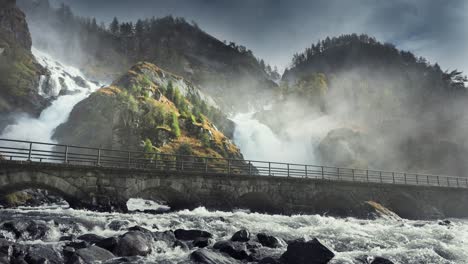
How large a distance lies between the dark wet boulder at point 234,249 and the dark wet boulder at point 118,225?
Answer: 17.5ft

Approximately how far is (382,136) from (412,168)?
13247mm

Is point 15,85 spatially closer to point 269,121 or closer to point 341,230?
point 269,121

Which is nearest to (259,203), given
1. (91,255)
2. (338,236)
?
(338,236)

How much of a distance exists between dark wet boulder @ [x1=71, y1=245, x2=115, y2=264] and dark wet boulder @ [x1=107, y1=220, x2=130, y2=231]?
4818mm

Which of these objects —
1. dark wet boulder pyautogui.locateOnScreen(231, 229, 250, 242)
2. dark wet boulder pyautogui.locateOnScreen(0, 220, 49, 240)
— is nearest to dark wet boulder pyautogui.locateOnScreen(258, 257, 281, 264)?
dark wet boulder pyautogui.locateOnScreen(231, 229, 250, 242)

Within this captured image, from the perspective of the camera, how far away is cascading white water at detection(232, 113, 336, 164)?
72312 mm

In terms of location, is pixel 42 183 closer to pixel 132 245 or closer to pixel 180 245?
pixel 132 245

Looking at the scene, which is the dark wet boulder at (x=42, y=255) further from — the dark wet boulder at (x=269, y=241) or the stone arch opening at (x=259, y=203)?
the stone arch opening at (x=259, y=203)

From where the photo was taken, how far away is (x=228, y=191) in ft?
84.9

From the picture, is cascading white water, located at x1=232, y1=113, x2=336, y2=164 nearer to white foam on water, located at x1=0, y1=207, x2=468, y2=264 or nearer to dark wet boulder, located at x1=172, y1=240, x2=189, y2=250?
white foam on water, located at x1=0, y1=207, x2=468, y2=264

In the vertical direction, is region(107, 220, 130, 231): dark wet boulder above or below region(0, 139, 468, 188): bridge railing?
below

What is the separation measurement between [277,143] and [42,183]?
6184cm

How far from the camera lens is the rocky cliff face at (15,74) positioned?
232 ft

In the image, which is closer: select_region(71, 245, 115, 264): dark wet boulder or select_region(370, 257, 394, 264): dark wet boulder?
select_region(71, 245, 115, 264): dark wet boulder
